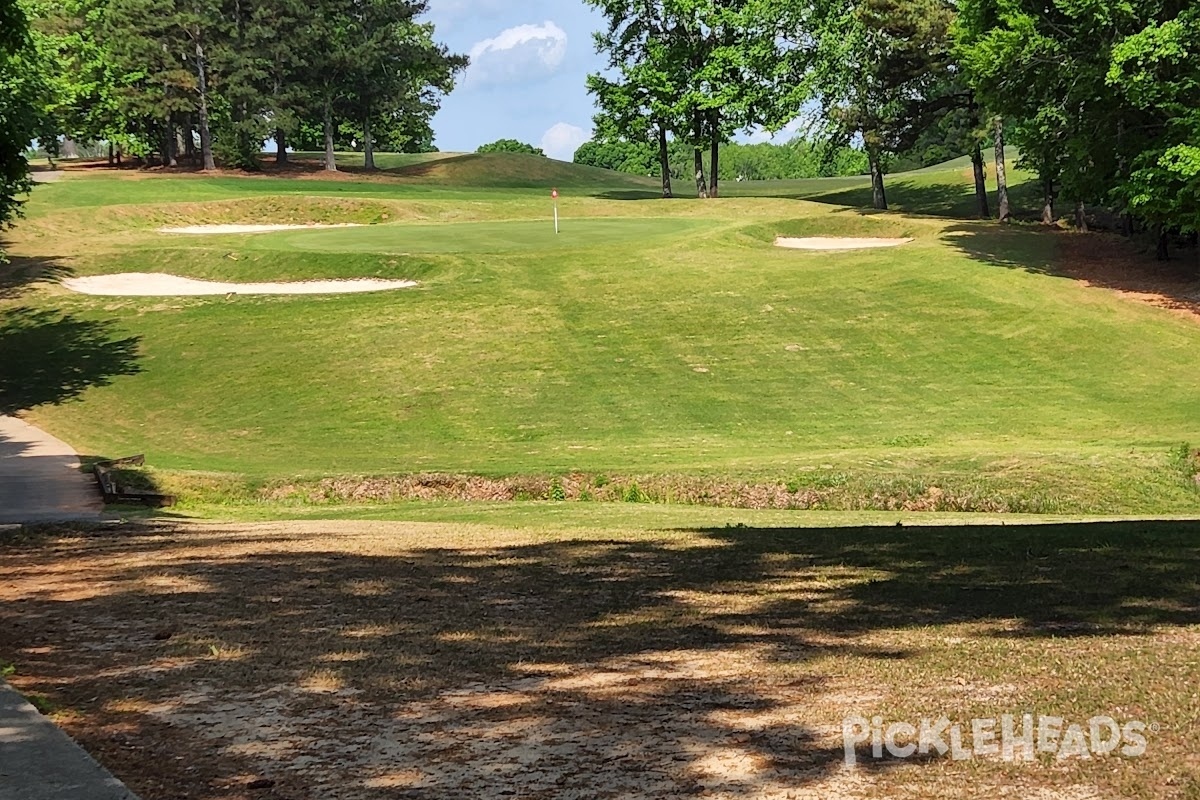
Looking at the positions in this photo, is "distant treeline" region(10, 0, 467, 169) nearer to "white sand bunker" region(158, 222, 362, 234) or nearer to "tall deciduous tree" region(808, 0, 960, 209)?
"white sand bunker" region(158, 222, 362, 234)

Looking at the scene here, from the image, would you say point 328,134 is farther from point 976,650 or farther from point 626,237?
point 976,650

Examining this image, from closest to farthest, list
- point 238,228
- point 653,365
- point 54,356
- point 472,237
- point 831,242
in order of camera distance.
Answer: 1. point 653,365
2. point 54,356
3. point 472,237
4. point 831,242
5. point 238,228

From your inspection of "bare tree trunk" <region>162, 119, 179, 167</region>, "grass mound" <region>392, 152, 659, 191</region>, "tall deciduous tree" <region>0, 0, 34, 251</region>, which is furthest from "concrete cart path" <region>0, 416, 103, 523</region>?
"bare tree trunk" <region>162, 119, 179, 167</region>

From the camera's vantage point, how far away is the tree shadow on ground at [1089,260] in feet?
109

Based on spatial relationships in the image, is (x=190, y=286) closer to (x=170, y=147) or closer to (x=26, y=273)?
(x=26, y=273)

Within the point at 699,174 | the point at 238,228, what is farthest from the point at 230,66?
the point at 699,174

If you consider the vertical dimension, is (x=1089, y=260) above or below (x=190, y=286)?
below

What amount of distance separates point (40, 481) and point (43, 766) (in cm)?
1747

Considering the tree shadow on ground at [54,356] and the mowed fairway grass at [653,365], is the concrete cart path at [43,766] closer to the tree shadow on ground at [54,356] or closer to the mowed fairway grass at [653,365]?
the mowed fairway grass at [653,365]

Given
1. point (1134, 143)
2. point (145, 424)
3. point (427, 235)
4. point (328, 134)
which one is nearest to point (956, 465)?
point (145, 424)

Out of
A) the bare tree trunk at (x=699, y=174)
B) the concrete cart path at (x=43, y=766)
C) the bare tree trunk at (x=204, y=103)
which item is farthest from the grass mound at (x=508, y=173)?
the concrete cart path at (x=43, y=766)

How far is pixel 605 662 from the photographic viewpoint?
6.96 metres

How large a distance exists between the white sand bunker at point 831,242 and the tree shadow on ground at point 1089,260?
218 cm

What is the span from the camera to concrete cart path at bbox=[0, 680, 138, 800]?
461 cm
